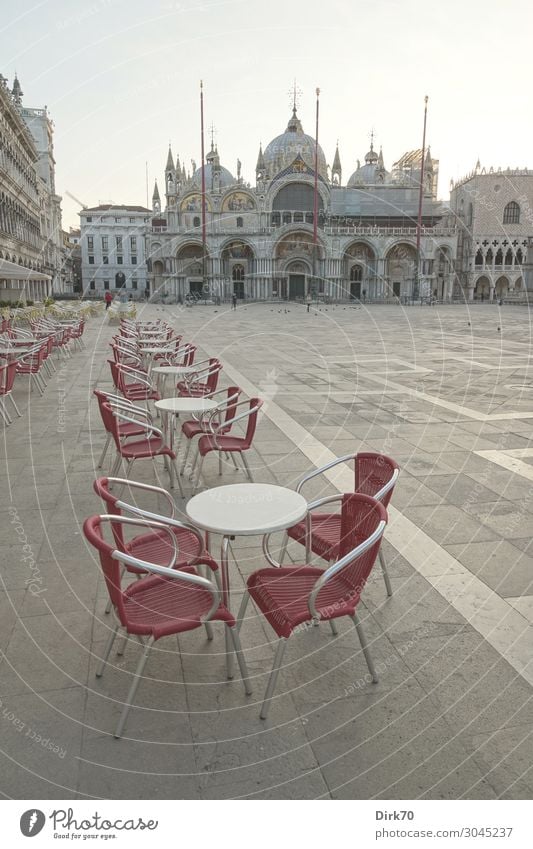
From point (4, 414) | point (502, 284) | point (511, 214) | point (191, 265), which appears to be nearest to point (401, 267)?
point (502, 284)

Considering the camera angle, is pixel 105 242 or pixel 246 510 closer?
pixel 246 510

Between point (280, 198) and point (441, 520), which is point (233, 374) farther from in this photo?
point (280, 198)

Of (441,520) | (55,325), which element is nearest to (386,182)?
(55,325)

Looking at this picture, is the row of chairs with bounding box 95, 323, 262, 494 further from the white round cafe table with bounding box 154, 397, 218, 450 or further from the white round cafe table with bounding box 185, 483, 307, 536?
the white round cafe table with bounding box 185, 483, 307, 536

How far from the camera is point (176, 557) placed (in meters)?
3.12

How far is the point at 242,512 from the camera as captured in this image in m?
3.25

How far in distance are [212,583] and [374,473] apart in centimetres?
155

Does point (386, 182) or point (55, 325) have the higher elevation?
point (386, 182)

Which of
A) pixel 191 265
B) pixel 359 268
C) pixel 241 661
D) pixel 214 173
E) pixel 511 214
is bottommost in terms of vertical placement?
pixel 241 661

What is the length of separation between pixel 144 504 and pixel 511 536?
2978 millimetres

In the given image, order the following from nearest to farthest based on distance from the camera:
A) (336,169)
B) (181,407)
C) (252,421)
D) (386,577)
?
(386,577) → (252,421) → (181,407) → (336,169)

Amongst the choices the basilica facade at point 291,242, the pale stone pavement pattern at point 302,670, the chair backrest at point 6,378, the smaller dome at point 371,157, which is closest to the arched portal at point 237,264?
the basilica facade at point 291,242

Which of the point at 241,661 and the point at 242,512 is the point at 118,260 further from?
the point at 241,661

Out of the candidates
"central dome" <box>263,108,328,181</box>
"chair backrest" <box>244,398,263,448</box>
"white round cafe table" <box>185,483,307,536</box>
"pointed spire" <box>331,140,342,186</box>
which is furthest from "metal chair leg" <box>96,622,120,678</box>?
"pointed spire" <box>331,140,342,186</box>
